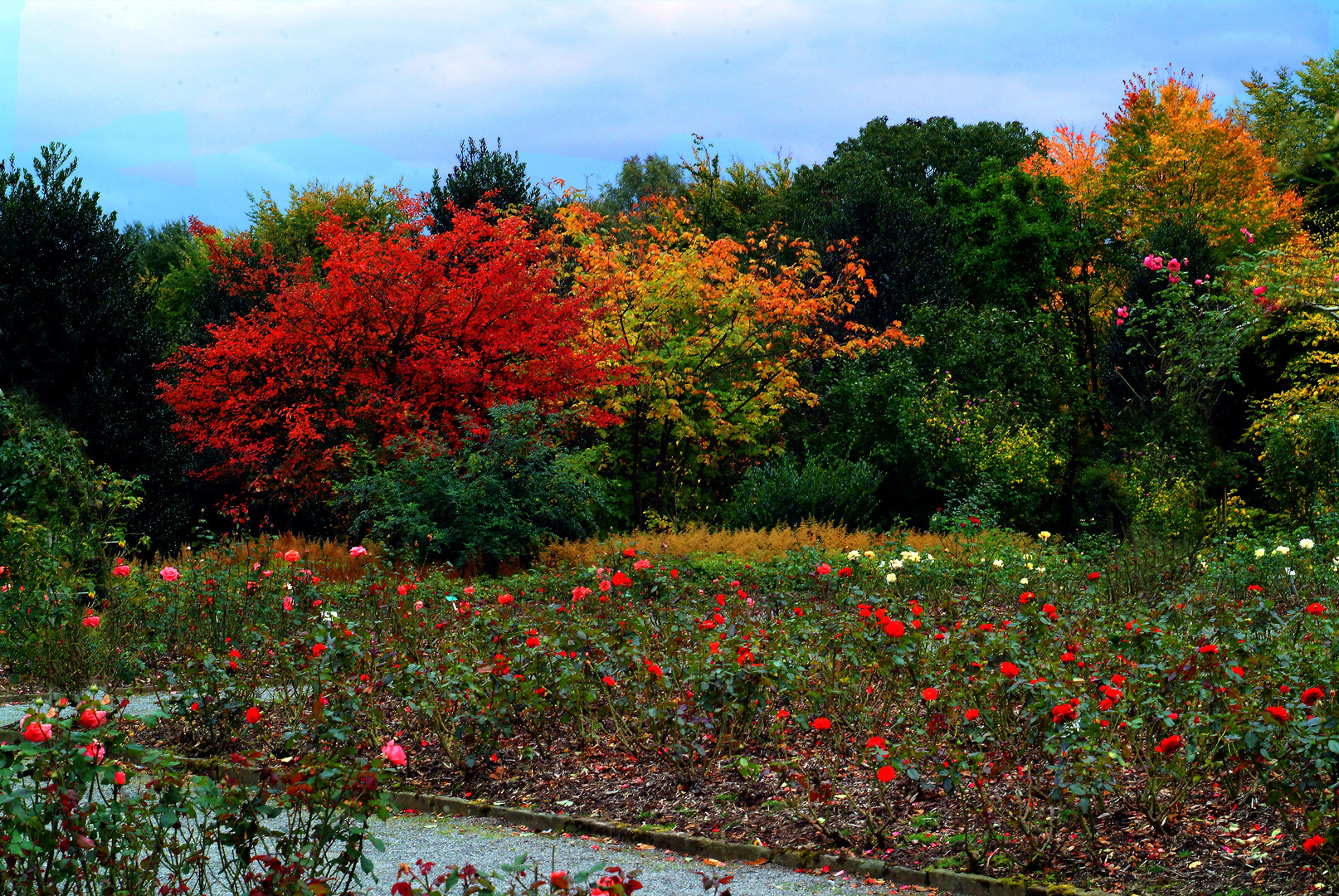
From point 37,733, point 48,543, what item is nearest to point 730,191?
point 48,543

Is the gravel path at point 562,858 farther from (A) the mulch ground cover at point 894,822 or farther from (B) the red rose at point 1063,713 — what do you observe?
(B) the red rose at point 1063,713

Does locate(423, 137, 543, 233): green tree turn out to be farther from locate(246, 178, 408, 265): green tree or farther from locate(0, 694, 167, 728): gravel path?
locate(0, 694, 167, 728): gravel path

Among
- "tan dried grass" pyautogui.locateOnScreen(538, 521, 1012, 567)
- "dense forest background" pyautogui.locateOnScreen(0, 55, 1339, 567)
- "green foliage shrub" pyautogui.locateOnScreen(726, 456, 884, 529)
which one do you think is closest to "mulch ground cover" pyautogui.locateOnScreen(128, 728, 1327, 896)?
"dense forest background" pyautogui.locateOnScreen(0, 55, 1339, 567)

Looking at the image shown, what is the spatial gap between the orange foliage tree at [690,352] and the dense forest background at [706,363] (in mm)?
68

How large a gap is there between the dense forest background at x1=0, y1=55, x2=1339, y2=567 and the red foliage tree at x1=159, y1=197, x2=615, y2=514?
0.04 meters

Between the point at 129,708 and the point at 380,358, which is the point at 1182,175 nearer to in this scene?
the point at 380,358

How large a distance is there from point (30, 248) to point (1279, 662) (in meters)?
15.1

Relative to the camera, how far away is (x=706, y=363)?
1697 centimetres

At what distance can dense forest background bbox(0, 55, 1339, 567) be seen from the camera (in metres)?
12.3

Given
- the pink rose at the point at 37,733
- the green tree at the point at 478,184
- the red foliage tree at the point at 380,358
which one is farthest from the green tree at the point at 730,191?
the pink rose at the point at 37,733

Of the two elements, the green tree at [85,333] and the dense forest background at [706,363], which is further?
the green tree at [85,333]

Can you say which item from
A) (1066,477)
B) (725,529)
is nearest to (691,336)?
(725,529)

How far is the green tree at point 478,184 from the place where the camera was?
63.9 ft

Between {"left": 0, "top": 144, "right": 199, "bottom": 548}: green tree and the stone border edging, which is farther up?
{"left": 0, "top": 144, "right": 199, "bottom": 548}: green tree
